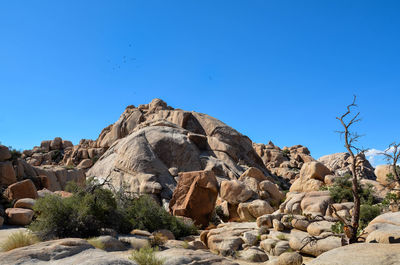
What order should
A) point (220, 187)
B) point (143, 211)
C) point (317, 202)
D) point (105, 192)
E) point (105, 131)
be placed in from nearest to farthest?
point (105, 192) → point (143, 211) → point (317, 202) → point (220, 187) → point (105, 131)

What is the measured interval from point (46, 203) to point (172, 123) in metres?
23.2

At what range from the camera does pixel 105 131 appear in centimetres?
5116

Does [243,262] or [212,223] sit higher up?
[212,223]

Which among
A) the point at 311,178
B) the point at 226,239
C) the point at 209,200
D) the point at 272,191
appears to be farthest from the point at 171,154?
the point at 226,239

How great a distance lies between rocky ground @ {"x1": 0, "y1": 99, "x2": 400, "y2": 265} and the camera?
7.98m

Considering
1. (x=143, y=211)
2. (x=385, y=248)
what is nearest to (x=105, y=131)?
(x=143, y=211)

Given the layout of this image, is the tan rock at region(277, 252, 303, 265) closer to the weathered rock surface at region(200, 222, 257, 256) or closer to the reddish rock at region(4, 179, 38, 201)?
the weathered rock surface at region(200, 222, 257, 256)

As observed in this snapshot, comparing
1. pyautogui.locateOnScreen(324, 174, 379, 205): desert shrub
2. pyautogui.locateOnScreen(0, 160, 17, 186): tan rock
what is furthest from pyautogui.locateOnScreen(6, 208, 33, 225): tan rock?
pyautogui.locateOnScreen(324, 174, 379, 205): desert shrub

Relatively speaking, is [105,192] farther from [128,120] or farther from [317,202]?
[128,120]

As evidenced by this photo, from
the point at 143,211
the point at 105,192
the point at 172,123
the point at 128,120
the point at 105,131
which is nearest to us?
the point at 105,192

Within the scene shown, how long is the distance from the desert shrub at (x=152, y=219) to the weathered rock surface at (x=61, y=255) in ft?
23.9

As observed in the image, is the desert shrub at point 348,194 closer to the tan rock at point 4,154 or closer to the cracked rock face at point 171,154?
the cracked rock face at point 171,154

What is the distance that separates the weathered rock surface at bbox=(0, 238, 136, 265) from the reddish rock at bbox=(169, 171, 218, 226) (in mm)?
11618

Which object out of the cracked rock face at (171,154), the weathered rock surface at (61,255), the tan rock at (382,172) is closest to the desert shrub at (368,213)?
the tan rock at (382,172)
